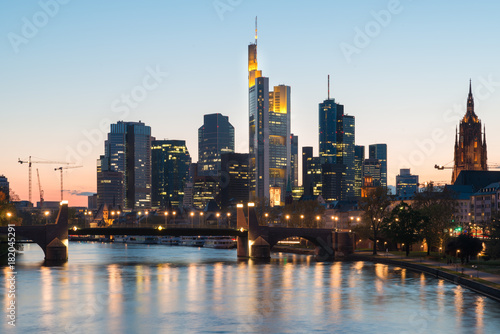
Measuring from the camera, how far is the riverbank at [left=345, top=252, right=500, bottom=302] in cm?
8012

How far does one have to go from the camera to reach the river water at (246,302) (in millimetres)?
64875

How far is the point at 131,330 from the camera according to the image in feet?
206

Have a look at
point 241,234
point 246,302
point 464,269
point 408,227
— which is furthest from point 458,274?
point 241,234

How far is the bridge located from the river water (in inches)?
1087

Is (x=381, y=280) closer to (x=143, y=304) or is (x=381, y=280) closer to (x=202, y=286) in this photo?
(x=202, y=286)

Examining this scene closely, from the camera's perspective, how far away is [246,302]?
80.6 metres

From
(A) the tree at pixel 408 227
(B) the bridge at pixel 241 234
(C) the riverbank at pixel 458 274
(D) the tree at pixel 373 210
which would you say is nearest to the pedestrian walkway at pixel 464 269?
(C) the riverbank at pixel 458 274

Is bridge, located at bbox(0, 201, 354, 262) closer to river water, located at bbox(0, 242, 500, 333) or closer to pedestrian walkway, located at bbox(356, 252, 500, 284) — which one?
river water, located at bbox(0, 242, 500, 333)

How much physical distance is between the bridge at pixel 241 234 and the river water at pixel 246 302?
27609mm

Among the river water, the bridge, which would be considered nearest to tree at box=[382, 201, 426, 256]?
the river water

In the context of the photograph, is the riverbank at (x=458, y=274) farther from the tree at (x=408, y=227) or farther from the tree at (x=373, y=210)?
the tree at (x=373, y=210)

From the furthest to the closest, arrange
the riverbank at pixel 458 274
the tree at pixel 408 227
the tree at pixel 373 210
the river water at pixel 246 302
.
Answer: the tree at pixel 373 210 < the tree at pixel 408 227 < the riverbank at pixel 458 274 < the river water at pixel 246 302

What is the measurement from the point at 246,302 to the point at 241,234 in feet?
261

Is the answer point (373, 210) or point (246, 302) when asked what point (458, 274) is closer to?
point (246, 302)
